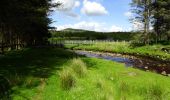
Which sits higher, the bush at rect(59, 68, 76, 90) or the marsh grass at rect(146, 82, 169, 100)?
the bush at rect(59, 68, 76, 90)

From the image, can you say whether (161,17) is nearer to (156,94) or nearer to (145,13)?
(145,13)

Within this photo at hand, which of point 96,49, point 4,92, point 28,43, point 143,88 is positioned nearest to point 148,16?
point 96,49

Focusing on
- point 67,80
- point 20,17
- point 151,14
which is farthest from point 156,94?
point 151,14

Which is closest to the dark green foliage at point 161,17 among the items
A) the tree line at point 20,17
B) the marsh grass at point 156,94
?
the tree line at point 20,17

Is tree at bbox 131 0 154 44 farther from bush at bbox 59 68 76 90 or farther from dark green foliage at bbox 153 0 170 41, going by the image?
bush at bbox 59 68 76 90

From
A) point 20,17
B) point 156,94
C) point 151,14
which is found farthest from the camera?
point 151,14

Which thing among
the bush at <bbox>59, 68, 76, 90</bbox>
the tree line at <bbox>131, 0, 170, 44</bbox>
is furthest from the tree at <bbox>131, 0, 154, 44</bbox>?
the bush at <bbox>59, 68, 76, 90</bbox>

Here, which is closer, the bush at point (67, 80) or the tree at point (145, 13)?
the bush at point (67, 80)

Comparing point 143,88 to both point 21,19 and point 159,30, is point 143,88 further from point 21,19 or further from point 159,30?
point 159,30

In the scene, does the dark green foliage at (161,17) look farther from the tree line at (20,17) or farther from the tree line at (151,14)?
the tree line at (20,17)

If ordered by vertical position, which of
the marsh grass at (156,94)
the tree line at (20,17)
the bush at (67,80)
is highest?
the tree line at (20,17)

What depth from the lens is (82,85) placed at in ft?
69.6

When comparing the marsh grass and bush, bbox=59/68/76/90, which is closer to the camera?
the marsh grass

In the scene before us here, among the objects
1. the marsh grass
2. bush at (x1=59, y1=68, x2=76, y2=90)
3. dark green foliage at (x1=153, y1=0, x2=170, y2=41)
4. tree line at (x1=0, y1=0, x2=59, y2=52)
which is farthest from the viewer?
dark green foliage at (x1=153, y1=0, x2=170, y2=41)
